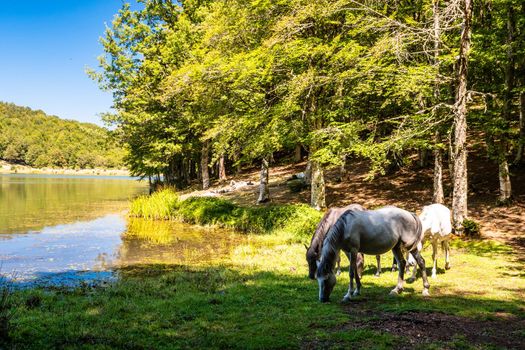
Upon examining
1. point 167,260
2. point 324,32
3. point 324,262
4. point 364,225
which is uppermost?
point 324,32

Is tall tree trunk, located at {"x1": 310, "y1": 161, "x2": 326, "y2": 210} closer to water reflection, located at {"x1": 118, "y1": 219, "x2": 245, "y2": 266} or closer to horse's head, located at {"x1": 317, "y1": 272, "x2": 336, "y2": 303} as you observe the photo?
water reflection, located at {"x1": 118, "y1": 219, "x2": 245, "y2": 266}

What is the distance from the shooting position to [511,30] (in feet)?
59.5

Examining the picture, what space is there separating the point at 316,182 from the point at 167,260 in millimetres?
10120

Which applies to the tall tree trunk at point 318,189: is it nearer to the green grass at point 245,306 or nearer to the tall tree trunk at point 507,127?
the green grass at point 245,306

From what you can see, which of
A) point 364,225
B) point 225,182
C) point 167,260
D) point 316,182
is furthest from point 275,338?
point 225,182

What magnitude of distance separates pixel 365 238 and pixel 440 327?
2.47m

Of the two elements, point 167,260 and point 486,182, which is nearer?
point 167,260

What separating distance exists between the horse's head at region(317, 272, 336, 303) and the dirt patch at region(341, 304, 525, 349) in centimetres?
74

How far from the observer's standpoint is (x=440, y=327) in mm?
6387

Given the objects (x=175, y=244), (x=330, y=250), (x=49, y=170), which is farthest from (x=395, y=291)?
(x=49, y=170)

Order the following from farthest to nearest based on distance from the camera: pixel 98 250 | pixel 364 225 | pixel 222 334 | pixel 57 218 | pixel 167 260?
pixel 57 218 < pixel 98 250 < pixel 167 260 < pixel 364 225 < pixel 222 334

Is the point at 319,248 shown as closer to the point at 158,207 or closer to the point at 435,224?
the point at 435,224

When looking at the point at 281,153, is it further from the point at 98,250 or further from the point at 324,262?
the point at 324,262

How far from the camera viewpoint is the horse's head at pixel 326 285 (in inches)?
312
